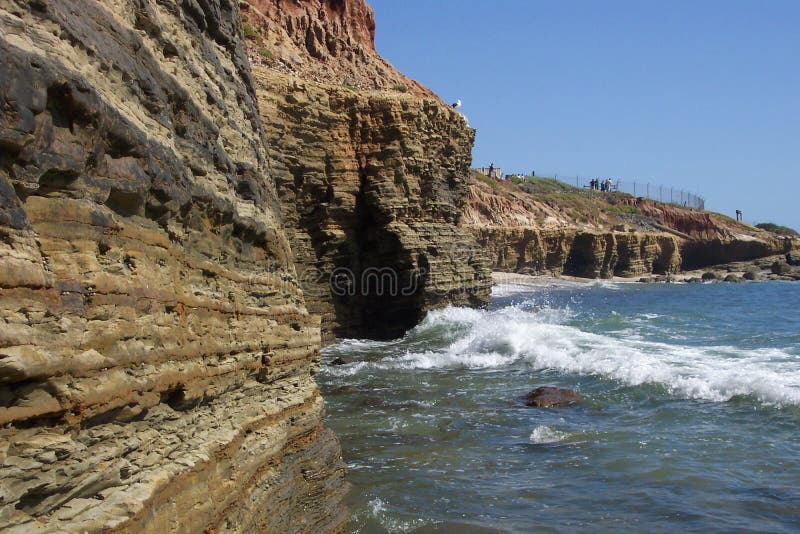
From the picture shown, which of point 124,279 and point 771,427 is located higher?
point 124,279

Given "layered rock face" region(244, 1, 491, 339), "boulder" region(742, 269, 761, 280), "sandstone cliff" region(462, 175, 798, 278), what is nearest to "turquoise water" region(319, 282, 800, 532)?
"layered rock face" region(244, 1, 491, 339)

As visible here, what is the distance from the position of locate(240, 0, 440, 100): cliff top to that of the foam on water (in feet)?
27.0

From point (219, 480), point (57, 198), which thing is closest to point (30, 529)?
point (57, 198)

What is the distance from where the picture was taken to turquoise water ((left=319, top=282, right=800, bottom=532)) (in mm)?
6930

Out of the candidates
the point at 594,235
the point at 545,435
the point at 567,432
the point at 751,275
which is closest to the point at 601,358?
the point at 567,432

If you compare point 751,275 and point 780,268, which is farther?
point 780,268

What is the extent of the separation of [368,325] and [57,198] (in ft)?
57.4

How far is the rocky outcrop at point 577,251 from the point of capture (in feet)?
176

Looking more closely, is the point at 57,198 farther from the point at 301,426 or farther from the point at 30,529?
the point at 301,426

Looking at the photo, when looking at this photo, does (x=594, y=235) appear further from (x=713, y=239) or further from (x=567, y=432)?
(x=567, y=432)

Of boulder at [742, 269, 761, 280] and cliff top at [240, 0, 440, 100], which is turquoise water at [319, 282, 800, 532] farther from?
boulder at [742, 269, 761, 280]

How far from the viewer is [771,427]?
9930 mm

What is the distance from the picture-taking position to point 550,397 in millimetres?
11695

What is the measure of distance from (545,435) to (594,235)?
A: 51788mm
